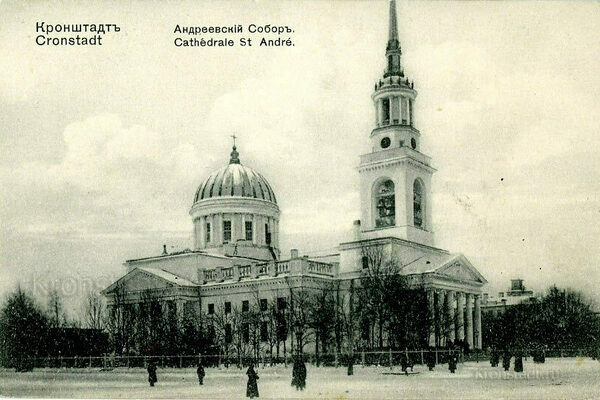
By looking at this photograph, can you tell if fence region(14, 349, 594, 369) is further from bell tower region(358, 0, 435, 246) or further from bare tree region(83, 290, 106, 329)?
bell tower region(358, 0, 435, 246)

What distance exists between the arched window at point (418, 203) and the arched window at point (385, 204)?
6.56 feet

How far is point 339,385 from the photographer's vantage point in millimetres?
34031

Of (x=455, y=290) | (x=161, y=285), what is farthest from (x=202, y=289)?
(x=455, y=290)

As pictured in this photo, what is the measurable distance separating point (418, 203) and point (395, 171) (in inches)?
154

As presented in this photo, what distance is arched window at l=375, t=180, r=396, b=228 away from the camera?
222 ft

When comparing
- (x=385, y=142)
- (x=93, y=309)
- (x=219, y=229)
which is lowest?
(x=93, y=309)

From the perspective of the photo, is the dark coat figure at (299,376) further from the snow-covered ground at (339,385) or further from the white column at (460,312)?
the white column at (460,312)

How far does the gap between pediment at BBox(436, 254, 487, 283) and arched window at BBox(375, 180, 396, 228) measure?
539 cm

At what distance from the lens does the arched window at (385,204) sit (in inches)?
2662

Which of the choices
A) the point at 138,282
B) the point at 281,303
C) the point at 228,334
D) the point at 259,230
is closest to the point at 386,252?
the point at 281,303

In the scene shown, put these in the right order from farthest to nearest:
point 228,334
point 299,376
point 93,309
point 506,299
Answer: point 506,299
point 93,309
point 228,334
point 299,376

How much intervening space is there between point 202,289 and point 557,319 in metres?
31.8

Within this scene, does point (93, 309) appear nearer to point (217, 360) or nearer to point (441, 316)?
point (217, 360)

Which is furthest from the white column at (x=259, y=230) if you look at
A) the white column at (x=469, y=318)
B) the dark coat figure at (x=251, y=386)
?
the dark coat figure at (x=251, y=386)
